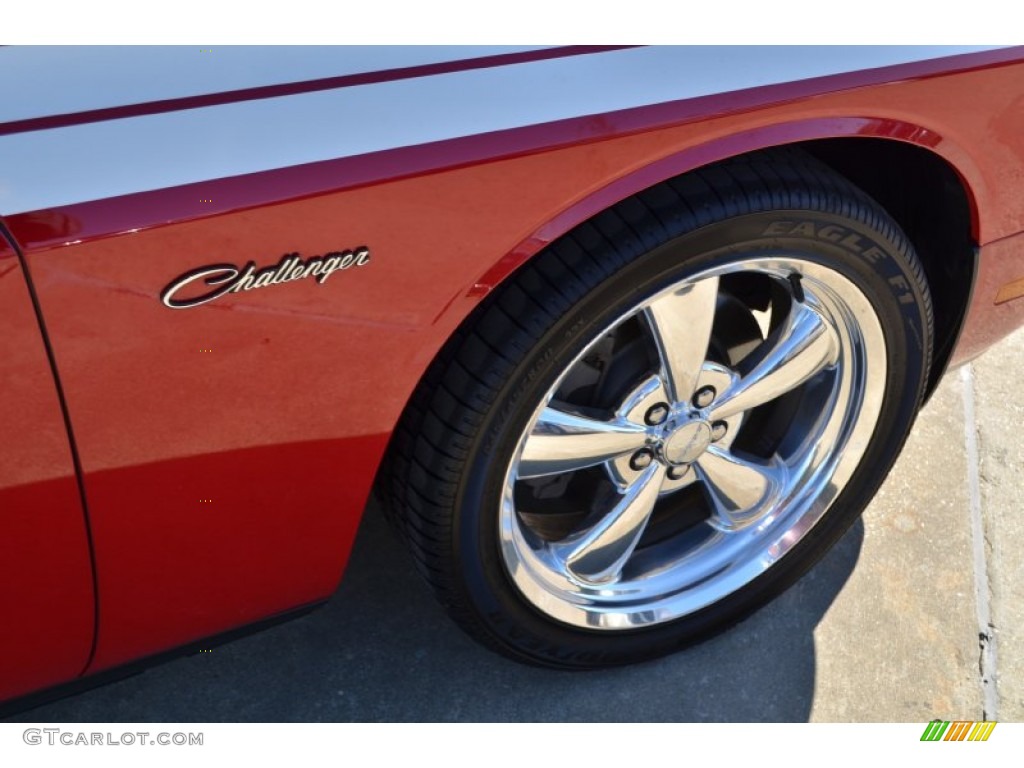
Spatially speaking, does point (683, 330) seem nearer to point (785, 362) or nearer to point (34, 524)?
point (785, 362)

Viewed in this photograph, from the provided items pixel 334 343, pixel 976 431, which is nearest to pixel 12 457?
pixel 334 343

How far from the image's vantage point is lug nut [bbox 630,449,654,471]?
1999 mm

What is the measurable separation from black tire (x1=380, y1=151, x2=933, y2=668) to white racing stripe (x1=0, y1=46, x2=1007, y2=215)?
18 centimetres

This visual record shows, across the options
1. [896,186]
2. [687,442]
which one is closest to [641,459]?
[687,442]

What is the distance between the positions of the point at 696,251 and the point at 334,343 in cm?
56

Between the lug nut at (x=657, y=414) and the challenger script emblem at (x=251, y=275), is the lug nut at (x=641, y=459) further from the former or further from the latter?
the challenger script emblem at (x=251, y=275)

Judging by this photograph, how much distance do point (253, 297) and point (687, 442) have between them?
0.94m

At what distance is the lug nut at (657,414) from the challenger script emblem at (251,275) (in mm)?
726

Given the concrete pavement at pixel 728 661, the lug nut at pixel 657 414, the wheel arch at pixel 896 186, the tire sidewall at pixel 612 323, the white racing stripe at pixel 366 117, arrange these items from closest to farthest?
the white racing stripe at pixel 366 117, the wheel arch at pixel 896 186, the tire sidewall at pixel 612 323, the lug nut at pixel 657 414, the concrete pavement at pixel 728 661

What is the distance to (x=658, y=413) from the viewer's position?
1957 millimetres

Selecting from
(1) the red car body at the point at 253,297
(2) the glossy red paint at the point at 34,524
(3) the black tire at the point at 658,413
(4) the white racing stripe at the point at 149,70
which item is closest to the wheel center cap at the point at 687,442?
(3) the black tire at the point at 658,413

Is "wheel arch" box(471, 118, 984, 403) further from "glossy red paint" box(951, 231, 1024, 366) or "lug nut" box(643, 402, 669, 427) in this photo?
"lug nut" box(643, 402, 669, 427)

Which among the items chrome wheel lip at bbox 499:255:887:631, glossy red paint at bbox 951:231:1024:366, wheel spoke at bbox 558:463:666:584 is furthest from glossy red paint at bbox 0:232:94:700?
glossy red paint at bbox 951:231:1024:366

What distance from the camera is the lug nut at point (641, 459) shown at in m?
2.00
